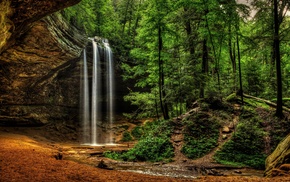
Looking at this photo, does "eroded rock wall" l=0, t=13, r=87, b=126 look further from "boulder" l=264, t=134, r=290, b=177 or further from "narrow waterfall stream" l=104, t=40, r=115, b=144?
"boulder" l=264, t=134, r=290, b=177

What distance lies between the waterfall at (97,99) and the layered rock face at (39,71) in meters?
1.97

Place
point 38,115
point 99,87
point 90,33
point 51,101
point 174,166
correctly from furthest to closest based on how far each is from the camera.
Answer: point 90,33 → point 99,87 → point 51,101 → point 38,115 → point 174,166

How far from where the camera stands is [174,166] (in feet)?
33.1

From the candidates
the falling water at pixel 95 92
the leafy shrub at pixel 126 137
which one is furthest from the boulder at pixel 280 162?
the falling water at pixel 95 92

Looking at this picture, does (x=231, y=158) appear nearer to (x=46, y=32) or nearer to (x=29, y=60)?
(x=46, y=32)

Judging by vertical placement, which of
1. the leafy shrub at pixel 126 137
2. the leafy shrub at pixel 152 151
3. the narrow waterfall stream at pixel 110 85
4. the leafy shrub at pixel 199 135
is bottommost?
the leafy shrub at pixel 126 137

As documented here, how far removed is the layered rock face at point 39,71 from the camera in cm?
1686

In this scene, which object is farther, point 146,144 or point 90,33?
point 90,33

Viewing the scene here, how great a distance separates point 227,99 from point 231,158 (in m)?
6.30

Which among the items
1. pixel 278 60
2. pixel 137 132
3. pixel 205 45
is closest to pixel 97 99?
pixel 137 132

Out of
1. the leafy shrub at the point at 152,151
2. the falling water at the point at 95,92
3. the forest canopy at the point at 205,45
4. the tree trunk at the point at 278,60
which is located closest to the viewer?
the leafy shrub at the point at 152,151

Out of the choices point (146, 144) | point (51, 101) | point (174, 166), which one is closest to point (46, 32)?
point (51, 101)

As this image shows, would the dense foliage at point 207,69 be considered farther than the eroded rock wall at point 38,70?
No

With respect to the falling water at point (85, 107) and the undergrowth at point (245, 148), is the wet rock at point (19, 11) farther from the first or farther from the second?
the falling water at point (85, 107)
